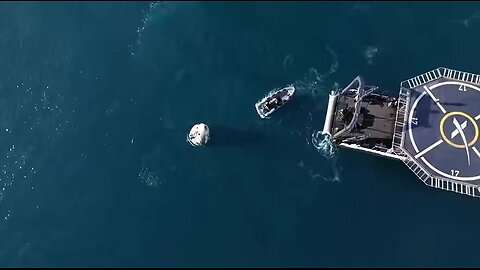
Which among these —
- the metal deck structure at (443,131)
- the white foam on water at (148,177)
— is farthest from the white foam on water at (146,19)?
the metal deck structure at (443,131)

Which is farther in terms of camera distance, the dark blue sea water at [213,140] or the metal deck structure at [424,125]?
the dark blue sea water at [213,140]

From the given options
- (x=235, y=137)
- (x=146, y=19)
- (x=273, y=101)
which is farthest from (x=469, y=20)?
(x=146, y=19)

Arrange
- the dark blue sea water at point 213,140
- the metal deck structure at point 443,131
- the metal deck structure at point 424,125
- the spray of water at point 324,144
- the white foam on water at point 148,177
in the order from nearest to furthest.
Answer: the metal deck structure at point 443,131
the metal deck structure at point 424,125
the dark blue sea water at point 213,140
the spray of water at point 324,144
the white foam on water at point 148,177

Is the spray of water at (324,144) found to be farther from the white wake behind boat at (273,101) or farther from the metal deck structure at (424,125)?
the white wake behind boat at (273,101)

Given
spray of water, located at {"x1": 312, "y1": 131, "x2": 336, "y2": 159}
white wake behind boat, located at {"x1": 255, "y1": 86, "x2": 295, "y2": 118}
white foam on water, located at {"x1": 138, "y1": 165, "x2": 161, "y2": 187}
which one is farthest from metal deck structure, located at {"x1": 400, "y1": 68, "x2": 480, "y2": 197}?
white foam on water, located at {"x1": 138, "y1": 165, "x2": 161, "y2": 187}

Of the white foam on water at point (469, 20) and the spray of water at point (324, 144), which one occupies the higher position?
the white foam on water at point (469, 20)

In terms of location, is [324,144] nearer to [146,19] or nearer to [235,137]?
[235,137]
